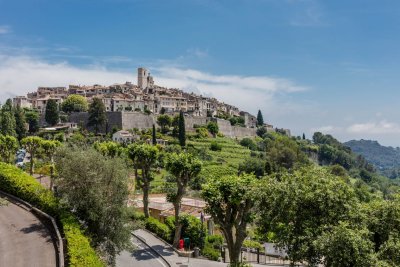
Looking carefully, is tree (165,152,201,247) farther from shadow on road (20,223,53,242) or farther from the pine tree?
the pine tree

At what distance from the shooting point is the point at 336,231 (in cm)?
1509

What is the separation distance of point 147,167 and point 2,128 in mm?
49139

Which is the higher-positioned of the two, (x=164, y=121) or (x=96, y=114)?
(x=96, y=114)

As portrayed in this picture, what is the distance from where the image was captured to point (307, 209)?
17.4 metres

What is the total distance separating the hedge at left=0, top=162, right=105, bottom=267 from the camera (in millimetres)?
17109

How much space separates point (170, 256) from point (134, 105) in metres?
104

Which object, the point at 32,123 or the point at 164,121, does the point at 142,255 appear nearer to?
the point at 32,123

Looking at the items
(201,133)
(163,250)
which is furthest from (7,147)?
(201,133)

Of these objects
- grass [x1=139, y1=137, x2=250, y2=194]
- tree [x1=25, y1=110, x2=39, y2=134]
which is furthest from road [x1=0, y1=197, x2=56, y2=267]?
tree [x1=25, y1=110, x2=39, y2=134]

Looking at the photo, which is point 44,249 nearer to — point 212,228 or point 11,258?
point 11,258

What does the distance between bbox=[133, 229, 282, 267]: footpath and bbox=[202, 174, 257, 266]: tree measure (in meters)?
4.62

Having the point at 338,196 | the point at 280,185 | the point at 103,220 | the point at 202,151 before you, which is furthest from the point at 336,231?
the point at 202,151

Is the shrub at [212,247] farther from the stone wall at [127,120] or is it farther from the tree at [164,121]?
the tree at [164,121]

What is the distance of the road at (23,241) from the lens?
17891 mm
